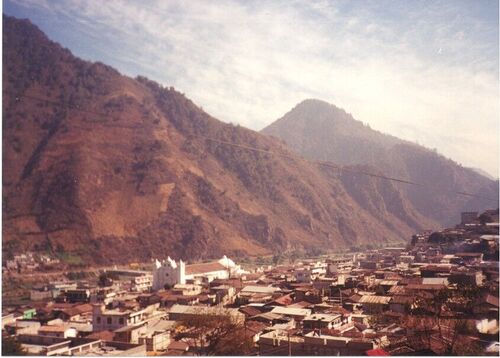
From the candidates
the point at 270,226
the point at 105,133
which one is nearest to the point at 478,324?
the point at 270,226

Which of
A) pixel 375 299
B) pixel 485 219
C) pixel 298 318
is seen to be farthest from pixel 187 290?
pixel 485 219

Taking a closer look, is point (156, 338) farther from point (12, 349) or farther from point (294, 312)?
point (294, 312)

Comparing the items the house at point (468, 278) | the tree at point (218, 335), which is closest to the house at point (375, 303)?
the house at point (468, 278)

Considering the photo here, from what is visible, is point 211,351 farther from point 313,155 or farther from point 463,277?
point 313,155

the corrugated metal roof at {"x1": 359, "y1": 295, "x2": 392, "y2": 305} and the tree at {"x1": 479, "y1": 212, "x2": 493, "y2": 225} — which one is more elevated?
the tree at {"x1": 479, "y1": 212, "x2": 493, "y2": 225}

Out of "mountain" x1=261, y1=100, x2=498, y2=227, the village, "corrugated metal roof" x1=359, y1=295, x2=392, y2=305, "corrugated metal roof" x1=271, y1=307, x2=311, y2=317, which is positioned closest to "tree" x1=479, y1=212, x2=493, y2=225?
the village

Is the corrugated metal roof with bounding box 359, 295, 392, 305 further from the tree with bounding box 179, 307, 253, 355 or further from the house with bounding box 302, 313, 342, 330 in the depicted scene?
the tree with bounding box 179, 307, 253, 355
